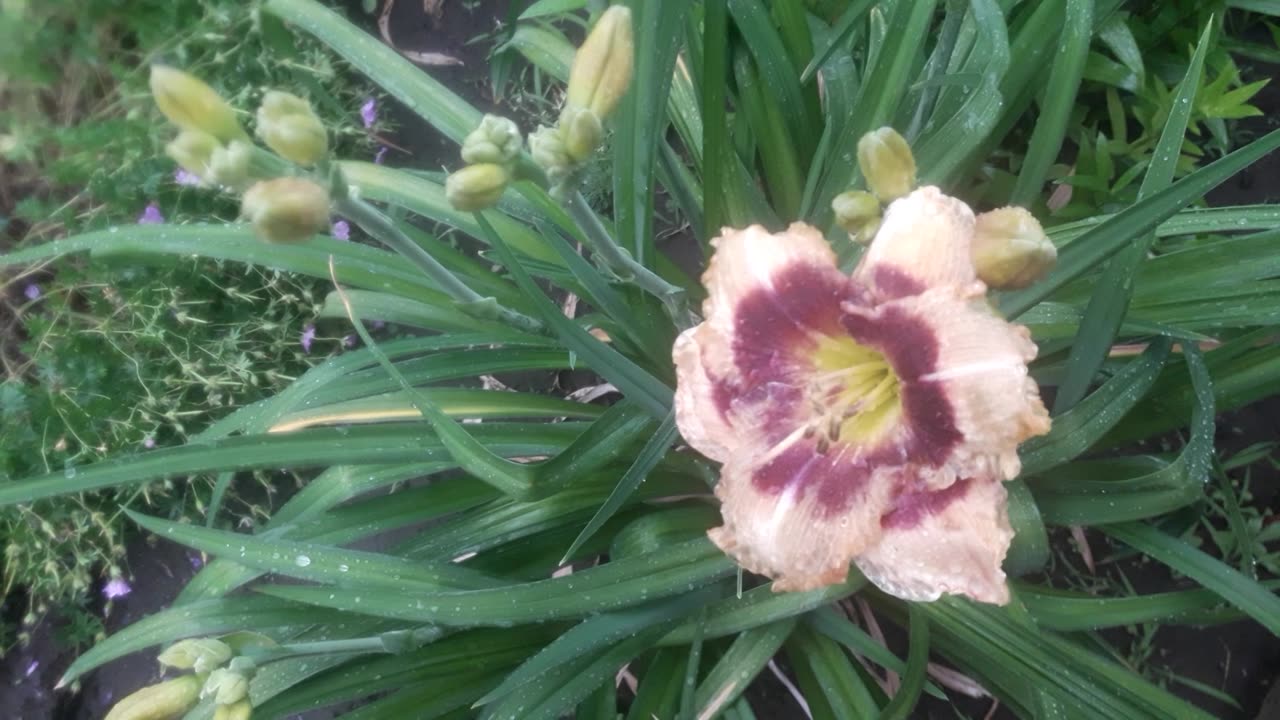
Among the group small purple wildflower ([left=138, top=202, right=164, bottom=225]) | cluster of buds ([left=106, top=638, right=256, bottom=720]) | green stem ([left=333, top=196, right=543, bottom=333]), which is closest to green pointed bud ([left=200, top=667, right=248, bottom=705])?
cluster of buds ([left=106, top=638, right=256, bottom=720])

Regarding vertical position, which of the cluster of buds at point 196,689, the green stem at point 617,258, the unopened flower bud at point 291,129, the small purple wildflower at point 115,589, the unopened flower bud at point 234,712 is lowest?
the small purple wildflower at point 115,589

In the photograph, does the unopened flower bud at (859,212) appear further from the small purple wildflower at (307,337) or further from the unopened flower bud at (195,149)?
the small purple wildflower at (307,337)

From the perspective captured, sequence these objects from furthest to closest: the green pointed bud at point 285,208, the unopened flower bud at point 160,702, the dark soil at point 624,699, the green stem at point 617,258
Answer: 1. the dark soil at point 624,699
2. the unopened flower bud at point 160,702
3. the green stem at point 617,258
4. the green pointed bud at point 285,208

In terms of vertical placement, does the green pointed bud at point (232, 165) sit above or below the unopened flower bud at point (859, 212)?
above

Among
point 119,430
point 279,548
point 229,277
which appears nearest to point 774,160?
point 279,548

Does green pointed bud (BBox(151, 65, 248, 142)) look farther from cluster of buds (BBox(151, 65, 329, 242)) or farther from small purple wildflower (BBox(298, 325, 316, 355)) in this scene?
small purple wildflower (BBox(298, 325, 316, 355))

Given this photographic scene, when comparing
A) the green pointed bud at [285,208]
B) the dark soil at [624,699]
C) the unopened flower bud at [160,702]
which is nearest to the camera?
the green pointed bud at [285,208]

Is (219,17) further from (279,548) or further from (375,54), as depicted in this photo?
(279,548)

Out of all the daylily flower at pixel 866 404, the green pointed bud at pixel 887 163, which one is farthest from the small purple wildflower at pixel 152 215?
the green pointed bud at pixel 887 163
